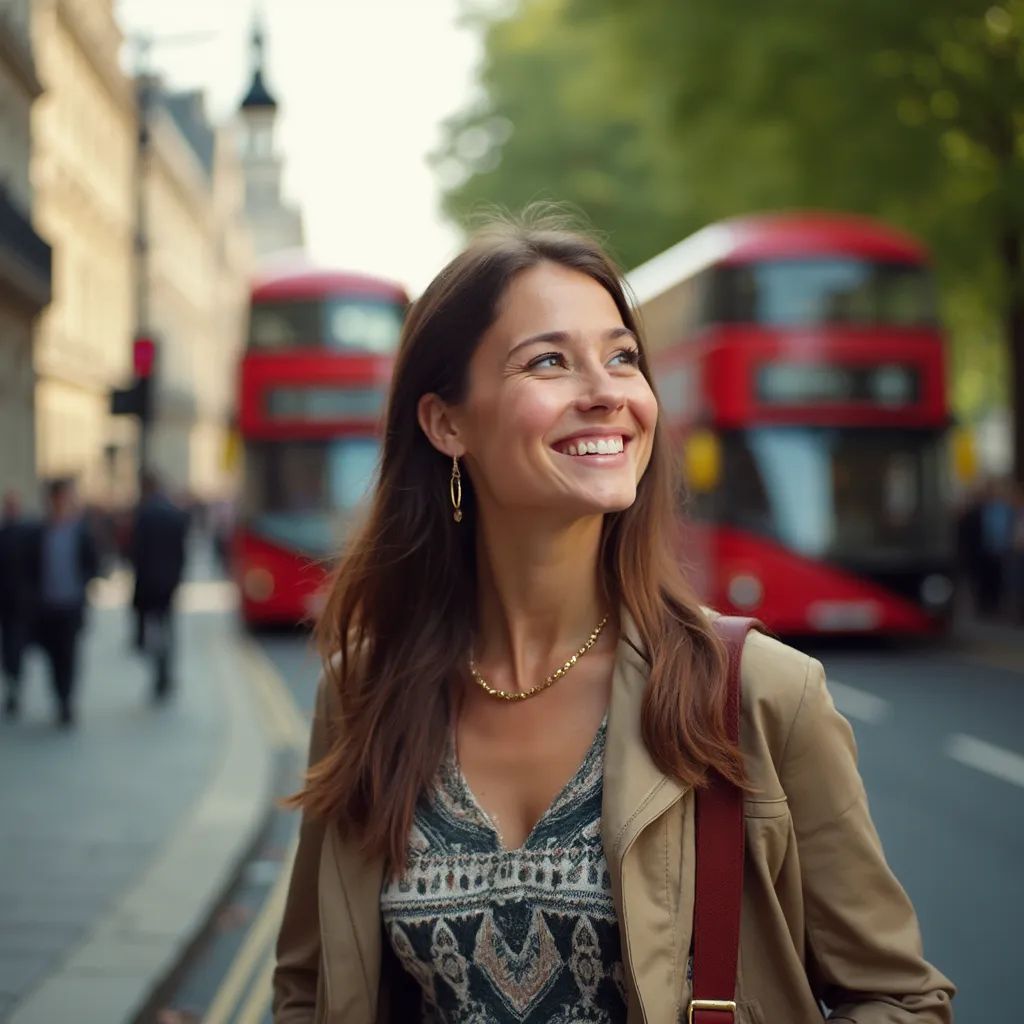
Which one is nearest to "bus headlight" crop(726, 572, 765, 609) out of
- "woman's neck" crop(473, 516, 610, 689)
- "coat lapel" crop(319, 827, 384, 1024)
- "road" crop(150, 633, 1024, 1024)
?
"road" crop(150, 633, 1024, 1024)

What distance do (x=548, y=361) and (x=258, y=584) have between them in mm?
18562

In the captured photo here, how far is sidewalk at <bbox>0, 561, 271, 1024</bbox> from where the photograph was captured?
17.6ft

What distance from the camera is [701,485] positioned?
57.2 ft

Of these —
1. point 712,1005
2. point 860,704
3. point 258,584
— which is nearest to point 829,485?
point 860,704

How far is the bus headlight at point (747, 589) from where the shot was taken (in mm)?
17062

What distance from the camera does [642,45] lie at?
2153cm

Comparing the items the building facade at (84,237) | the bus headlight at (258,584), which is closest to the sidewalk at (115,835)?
the bus headlight at (258,584)

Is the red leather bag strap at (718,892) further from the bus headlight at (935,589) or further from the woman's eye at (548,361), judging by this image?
the bus headlight at (935,589)

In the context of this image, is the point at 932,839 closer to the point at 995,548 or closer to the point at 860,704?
the point at 860,704

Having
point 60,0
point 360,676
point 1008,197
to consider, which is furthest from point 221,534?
point 360,676

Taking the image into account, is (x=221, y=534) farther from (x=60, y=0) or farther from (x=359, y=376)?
(x=359, y=376)

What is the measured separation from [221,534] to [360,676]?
1330 inches

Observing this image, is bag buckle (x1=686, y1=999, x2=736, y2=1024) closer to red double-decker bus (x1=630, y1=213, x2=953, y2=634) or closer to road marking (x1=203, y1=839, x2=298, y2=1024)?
road marking (x1=203, y1=839, x2=298, y2=1024)

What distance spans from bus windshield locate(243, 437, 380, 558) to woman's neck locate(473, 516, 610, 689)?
17771 millimetres
